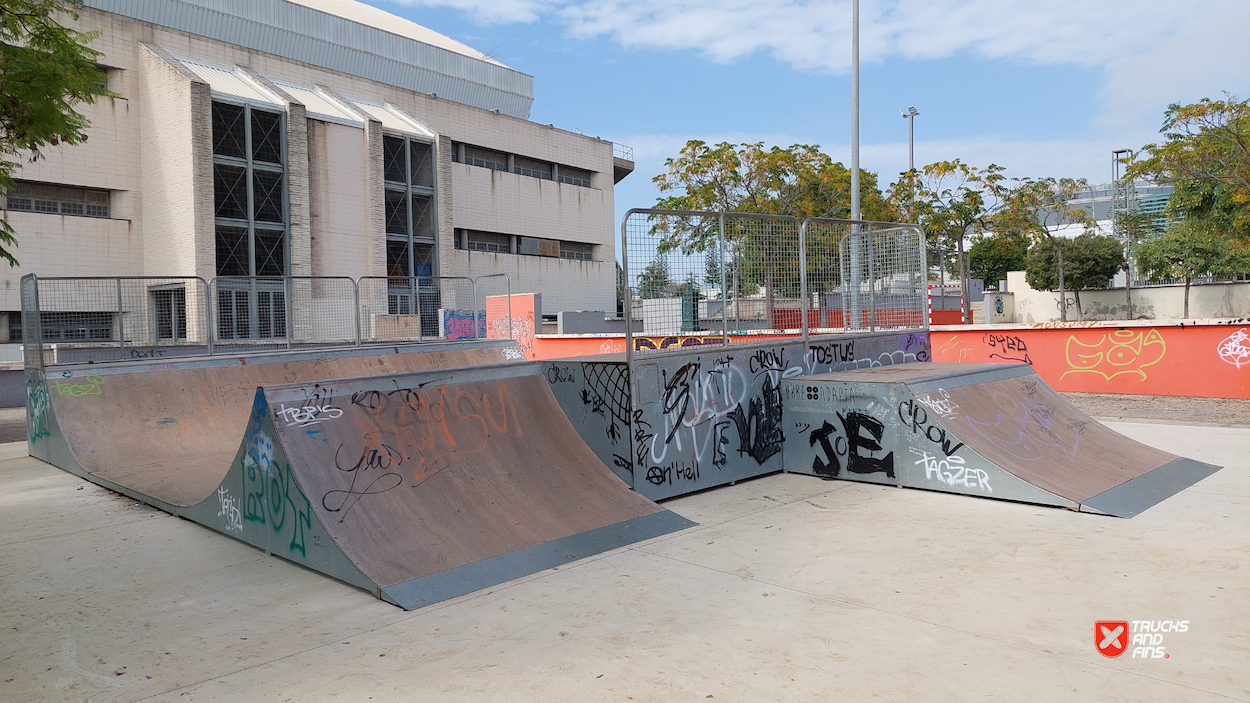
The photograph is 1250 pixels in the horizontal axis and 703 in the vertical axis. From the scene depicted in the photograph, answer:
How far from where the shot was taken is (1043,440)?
25.0 ft

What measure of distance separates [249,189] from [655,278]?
2276 centimetres

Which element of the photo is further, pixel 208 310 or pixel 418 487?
pixel 208 310

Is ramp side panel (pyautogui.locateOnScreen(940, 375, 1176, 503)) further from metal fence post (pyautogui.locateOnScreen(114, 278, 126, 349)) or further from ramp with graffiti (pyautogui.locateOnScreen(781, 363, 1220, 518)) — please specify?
metal fence post (pyautogui.locateOnScreen(114, 278, 126, 349))

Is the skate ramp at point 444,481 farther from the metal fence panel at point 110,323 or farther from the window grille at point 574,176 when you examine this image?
the window grille at point 574,176

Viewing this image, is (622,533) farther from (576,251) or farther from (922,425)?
(576,251)

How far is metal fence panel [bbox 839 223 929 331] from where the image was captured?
9.90 m

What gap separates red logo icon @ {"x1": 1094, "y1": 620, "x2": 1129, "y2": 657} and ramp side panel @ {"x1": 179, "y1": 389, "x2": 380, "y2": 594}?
12.5 ft

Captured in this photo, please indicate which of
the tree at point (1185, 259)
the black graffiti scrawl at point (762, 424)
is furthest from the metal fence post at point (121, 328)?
the tree at point (1185, 259)

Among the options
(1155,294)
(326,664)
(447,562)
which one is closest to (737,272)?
(447,562)

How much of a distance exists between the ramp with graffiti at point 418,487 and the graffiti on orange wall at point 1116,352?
1173 cm

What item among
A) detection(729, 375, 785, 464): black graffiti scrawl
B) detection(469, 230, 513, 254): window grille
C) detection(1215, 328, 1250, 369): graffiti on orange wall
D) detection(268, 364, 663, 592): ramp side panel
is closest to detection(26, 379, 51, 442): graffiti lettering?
detection(268, 364, 663, 592): ramp side panel

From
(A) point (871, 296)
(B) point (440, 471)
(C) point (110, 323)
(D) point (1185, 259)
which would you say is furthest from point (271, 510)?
(D) point (1185, 259)

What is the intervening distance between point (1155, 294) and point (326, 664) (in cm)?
4585

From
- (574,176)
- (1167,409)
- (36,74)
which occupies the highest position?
(574,176)
